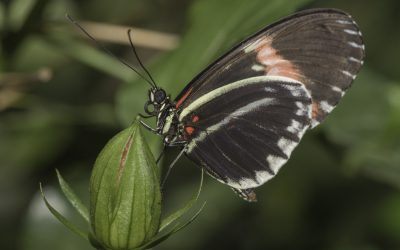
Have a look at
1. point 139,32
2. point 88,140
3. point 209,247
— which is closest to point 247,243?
point 209,247

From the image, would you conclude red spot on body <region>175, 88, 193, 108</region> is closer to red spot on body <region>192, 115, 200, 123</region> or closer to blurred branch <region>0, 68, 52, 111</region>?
red spot on body <region>192, 115, 200, 123</region>

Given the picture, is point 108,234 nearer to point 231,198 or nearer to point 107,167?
point 107,167

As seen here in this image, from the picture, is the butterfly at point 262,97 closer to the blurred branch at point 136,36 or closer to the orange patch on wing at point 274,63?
the orange patch on wing at point 274,63

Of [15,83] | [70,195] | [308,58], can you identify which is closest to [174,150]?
[15,83]

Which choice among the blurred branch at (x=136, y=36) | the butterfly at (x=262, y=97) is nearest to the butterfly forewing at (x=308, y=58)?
the butterfly at (x=262, y=97)

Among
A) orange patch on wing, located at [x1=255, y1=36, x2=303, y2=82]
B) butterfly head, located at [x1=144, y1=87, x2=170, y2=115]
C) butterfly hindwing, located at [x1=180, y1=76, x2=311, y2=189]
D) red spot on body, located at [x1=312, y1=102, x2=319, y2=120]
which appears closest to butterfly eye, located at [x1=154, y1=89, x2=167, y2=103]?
butterfly head, located at [x1=144, y1=87, x2=170, y2=115]

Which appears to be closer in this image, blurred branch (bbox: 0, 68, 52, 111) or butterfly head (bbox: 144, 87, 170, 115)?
butterfly head (bbox: 144, 87, 170, 115)

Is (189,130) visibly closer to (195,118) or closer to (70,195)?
(195,118)
